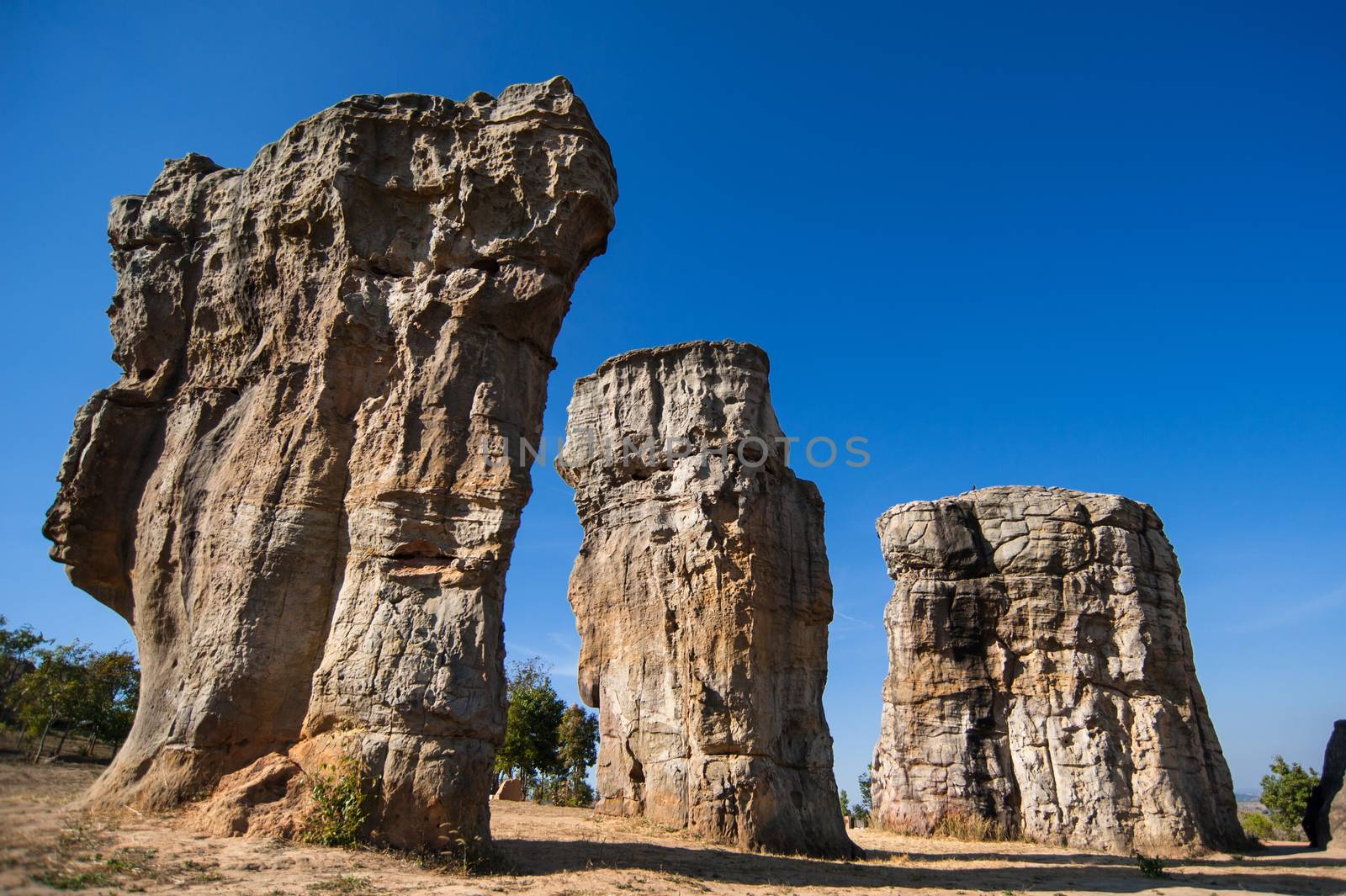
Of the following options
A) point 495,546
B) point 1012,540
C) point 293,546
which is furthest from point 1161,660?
point 293,546

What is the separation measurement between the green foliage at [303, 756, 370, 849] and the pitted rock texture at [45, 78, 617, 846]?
17 cm

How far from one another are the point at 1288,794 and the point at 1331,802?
11271 mm

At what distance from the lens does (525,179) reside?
1045 cm

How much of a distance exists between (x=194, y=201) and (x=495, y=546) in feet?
22.2

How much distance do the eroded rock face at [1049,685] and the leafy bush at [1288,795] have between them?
14135mm

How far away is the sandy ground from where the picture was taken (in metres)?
6.08

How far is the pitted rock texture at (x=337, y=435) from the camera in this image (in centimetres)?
857

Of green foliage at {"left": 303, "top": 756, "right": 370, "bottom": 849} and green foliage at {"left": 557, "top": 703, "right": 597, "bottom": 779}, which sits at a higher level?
green foliage at {"left": 557, "top": 703, "right": 597, "bottom": 779}

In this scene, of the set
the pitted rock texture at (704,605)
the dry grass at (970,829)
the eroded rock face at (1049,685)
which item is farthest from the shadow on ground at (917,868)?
the dry grass at (970,829)

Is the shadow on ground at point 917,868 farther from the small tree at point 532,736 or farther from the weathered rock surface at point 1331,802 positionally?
the small tree at point 532,736

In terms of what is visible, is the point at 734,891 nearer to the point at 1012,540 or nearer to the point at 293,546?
the point at 293,546

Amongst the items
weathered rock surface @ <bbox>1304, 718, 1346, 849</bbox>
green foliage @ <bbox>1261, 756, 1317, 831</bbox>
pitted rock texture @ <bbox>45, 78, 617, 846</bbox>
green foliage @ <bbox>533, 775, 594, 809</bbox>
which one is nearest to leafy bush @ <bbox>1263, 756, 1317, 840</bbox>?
green foliage @ <bbox>1261, 756, 1317, 831</bbox>

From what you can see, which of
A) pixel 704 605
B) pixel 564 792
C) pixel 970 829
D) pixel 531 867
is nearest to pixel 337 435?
pixel 531 867

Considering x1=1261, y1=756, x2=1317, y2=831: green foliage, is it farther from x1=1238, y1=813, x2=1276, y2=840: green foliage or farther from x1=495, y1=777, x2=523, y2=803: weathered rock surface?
x1=495, y1=777, x2=523, y2=803: weathered rock surface
